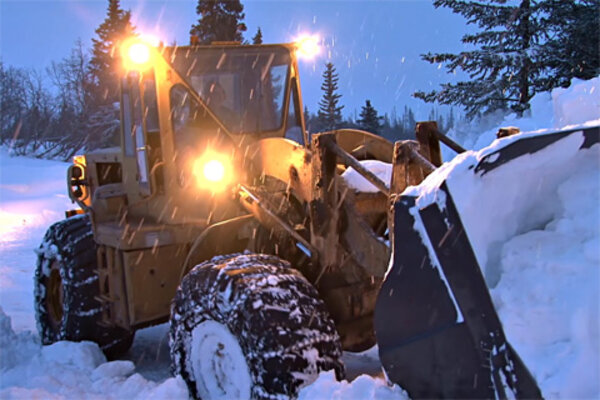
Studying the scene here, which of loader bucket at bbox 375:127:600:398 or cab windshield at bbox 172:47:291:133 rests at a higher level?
cab windshield at bbox 172:47:291:133

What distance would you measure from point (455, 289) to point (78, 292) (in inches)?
164

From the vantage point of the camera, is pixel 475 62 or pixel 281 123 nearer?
pixel 281 123

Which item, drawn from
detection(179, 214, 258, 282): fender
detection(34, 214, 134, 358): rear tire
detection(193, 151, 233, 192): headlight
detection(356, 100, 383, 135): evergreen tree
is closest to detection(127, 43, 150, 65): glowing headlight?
detection(193, 151, 233, 192): headlight

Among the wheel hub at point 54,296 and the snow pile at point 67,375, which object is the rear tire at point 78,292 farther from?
the snow pile at point 67,375

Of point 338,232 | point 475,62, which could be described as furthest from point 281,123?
point 475,62

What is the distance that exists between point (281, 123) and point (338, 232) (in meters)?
2.02

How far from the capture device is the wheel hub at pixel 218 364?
3461 mm

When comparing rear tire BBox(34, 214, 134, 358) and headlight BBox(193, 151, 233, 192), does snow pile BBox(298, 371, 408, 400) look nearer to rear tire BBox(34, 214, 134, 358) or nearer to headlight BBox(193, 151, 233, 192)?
headlight BBox(193, 151, 233, 192)

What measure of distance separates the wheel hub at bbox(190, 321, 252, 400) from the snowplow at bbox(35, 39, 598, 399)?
0.01m

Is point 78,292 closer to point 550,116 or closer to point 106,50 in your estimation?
point 550,116

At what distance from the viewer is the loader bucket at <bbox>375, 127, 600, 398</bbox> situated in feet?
7.47

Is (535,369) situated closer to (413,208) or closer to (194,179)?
(413,208)

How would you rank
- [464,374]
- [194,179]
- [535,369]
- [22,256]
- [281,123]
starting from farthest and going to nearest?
[22,256], [281,123], [194,179], [464,374], [535,369]

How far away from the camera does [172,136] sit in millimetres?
4914
